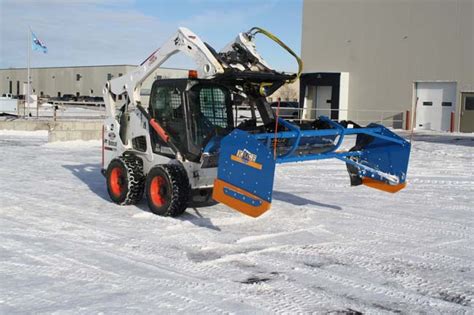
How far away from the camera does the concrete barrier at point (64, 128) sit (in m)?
21.2

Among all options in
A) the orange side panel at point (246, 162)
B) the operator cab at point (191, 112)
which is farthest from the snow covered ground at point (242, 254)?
the operator cab at point (191, 112)

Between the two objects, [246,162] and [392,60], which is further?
[392,60]

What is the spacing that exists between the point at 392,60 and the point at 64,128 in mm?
17343

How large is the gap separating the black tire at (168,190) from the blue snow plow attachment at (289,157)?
3.12 feet

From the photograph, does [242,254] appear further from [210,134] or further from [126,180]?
[126,180]

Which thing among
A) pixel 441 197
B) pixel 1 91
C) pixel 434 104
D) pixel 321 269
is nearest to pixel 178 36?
pixel 321 269

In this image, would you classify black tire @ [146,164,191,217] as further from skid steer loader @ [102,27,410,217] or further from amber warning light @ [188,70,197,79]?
amber warning light @ [188,70,197,79]

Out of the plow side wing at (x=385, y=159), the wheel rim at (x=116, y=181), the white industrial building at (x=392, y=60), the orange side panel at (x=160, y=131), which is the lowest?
the wheel rim at (x=116, y=181)

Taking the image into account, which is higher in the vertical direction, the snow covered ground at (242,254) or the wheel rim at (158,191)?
the wheel rim at (158,191)

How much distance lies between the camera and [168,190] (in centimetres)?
815

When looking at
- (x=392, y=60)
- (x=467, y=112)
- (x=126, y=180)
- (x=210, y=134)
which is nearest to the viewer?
(x=210, y=134)

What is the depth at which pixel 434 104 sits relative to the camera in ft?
98.0

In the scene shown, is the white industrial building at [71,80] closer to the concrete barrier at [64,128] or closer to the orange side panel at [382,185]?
the concrete barrier at [64,128]

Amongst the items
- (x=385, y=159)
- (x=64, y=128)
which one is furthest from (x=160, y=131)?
(x=64, y=128)
